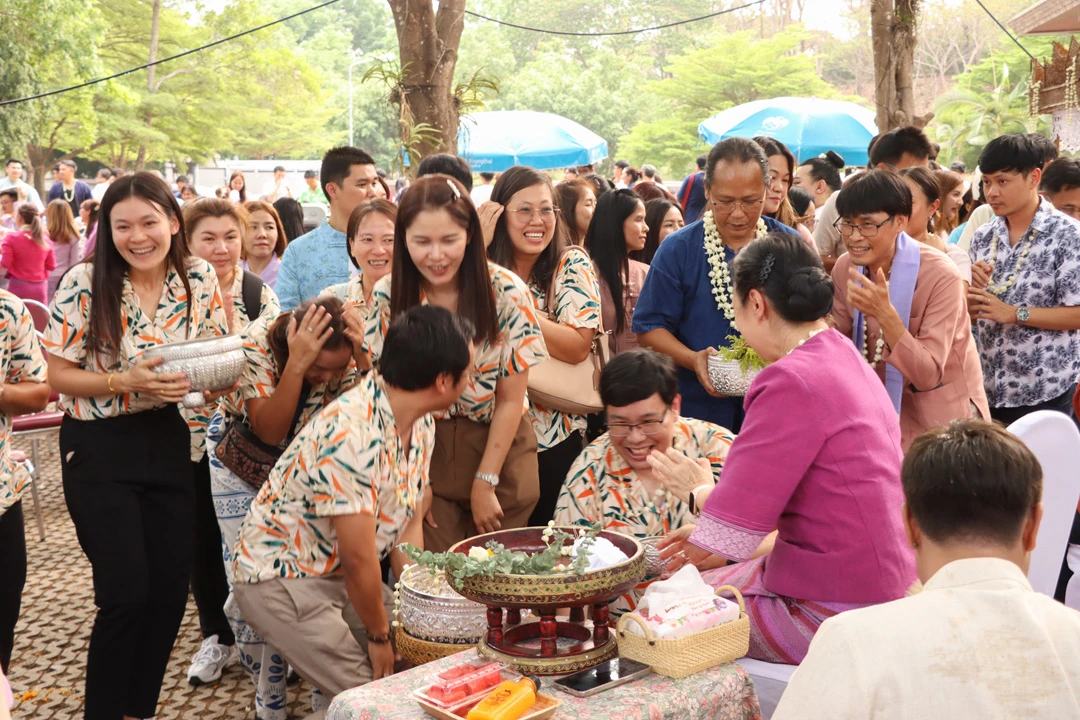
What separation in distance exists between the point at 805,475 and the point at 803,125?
9.63 m

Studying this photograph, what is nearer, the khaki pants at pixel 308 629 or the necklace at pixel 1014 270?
the khaki pants at pixel 308 629

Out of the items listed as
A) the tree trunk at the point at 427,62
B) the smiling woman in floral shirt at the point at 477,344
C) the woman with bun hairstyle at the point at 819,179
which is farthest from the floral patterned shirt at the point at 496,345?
the woman with bun hairstyle at the point at 819,179

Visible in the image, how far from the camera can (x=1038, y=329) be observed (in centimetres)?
400

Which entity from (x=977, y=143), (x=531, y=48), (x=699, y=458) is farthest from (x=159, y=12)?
(x=531, y=48)

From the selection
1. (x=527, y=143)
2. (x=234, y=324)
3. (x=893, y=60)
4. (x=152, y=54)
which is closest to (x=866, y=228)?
(x=234, y=324)

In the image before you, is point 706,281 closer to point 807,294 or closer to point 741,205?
point 741,205

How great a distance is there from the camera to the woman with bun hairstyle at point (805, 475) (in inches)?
81.7

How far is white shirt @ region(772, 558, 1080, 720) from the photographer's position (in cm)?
140

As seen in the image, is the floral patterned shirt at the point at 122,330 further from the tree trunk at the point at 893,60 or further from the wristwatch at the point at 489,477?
the tree trunk at the point at 893,60

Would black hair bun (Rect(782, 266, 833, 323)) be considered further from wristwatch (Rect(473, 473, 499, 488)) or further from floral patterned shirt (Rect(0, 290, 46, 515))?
floral patterned shirt (Rect(0, 290, 46, 515))

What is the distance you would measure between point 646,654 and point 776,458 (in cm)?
49

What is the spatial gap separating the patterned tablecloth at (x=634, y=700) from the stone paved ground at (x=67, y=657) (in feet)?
5.37

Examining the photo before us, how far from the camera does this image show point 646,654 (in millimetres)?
2049

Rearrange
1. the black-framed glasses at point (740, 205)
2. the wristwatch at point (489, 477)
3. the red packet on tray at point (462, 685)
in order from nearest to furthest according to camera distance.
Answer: the red packet on tray at point (462, 685), the wristwatch at point (489, 477), the black-framed glasses at point (740, 205)
